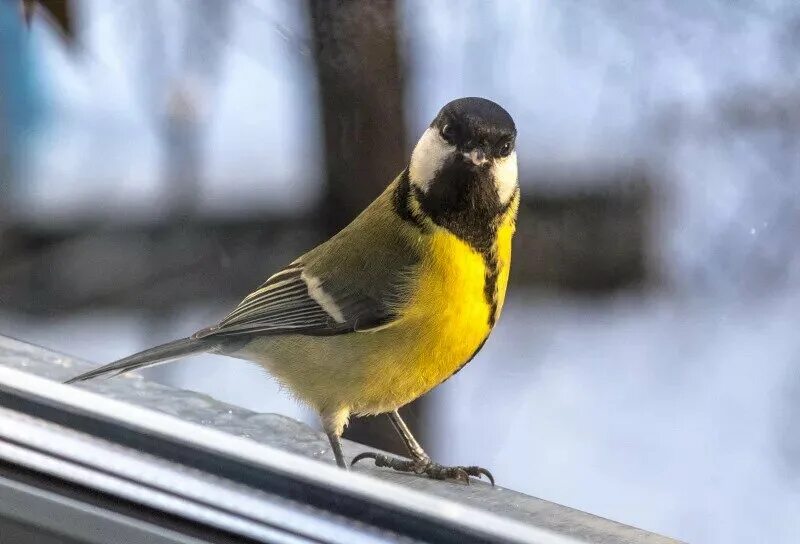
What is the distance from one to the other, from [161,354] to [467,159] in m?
0.42

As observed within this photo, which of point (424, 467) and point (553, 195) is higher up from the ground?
point (553, 195)

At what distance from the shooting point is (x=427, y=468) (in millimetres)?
1078

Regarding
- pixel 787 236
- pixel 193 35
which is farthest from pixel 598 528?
pixel 193 35

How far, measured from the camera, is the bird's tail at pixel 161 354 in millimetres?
1114

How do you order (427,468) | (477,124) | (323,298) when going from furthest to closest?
1. (323,298)
2. (427,468)
3. (477,124)

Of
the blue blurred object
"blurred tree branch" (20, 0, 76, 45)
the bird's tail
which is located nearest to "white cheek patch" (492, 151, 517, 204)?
the bird's tail

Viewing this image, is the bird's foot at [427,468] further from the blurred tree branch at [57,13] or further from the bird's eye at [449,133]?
the blurred tree branch at [57,13]

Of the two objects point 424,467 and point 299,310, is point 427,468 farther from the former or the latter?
point 299,310

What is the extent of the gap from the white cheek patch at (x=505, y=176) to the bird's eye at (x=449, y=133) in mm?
47

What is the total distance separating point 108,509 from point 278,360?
401mm

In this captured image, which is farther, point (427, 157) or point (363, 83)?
point (363, 83)

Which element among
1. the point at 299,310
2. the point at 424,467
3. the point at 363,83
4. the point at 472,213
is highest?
the point at 363,83

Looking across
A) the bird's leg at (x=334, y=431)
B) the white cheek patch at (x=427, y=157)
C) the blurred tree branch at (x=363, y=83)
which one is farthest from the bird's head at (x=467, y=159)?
the bird's leg at (x=334, y=431)

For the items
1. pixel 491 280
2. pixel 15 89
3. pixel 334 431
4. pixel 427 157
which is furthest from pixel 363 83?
pixel 15 89
